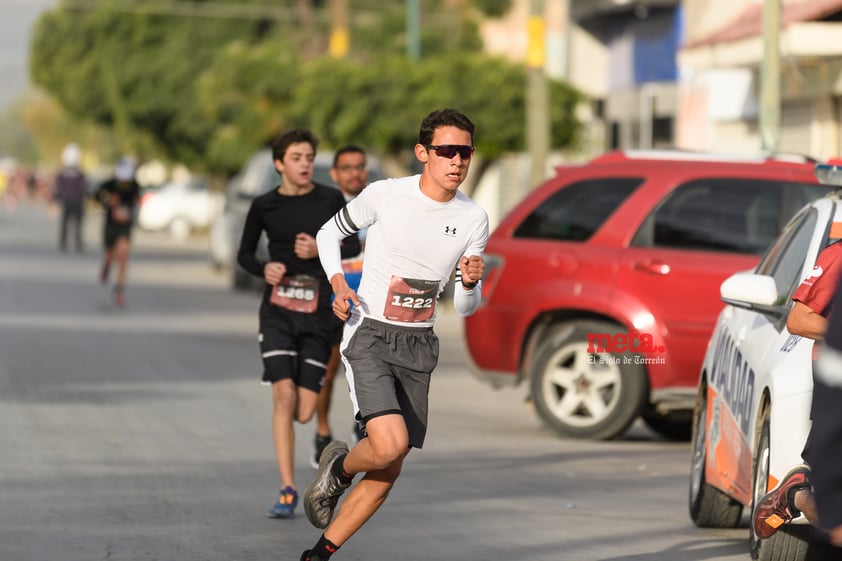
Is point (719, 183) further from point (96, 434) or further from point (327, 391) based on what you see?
point (96, 434)

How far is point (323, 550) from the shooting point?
271 inches

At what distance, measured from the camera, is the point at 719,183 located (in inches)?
478

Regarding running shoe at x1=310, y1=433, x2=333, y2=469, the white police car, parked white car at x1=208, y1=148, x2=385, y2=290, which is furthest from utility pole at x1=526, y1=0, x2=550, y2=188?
the white police car

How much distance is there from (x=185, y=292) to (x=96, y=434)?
15695mm

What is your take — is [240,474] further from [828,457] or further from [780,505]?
[828,457]

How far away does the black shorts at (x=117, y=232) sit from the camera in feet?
78.9

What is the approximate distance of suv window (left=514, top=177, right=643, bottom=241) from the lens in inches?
485

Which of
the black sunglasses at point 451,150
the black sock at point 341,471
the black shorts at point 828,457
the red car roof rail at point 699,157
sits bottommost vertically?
the black sock at point 341,471

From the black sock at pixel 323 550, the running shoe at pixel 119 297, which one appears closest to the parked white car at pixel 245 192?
the running shoe at pixel 119 297

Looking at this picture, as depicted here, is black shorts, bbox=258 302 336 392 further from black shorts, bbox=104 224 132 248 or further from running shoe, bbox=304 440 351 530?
black shorts, bbox=104 224 132 248

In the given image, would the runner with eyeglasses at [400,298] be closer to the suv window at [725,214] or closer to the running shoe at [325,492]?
the running shoe at [325,492]

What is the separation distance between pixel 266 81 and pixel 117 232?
15.9 meters

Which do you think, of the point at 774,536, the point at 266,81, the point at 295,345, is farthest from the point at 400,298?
the point at 266,81

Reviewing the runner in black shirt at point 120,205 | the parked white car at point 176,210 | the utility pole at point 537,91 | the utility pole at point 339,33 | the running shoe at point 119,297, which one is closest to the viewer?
the utility pole at point 537,91
